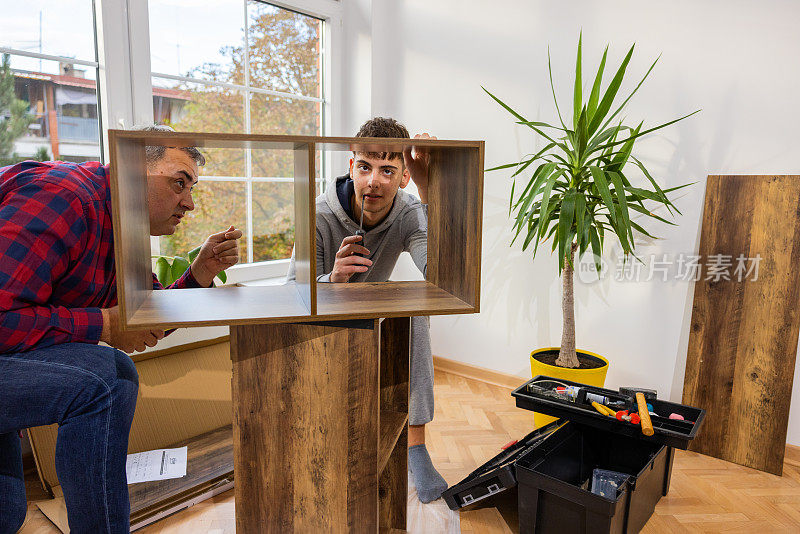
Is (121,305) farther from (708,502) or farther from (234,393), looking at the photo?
(708,502)

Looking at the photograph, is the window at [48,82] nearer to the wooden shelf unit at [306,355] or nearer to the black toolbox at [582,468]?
the wooden shelf unit at [306,355]

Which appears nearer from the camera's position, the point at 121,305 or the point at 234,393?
the point at 121,305

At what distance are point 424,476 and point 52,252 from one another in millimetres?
1408

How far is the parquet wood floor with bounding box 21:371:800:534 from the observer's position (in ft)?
5.97

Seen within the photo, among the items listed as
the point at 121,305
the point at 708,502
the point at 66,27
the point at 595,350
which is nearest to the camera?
the point at 121,305

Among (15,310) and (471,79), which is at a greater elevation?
(471,79)

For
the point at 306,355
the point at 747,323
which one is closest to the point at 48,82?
the point at 306,355

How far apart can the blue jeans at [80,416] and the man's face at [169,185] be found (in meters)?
0.44

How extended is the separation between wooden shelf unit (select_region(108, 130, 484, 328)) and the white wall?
58.7 inches

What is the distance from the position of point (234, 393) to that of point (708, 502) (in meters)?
1.79

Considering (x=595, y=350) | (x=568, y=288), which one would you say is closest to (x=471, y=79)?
(x=568, y=288)

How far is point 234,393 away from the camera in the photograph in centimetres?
124

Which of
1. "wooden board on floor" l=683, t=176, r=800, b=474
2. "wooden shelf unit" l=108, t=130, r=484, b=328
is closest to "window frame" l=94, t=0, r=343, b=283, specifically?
"wooden shelf unit" l=108, t=130, r=484, b=328

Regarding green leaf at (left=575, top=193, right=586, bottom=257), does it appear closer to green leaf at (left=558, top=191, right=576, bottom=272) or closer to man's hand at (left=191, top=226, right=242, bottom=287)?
green leaf at (left=558, top=191, right=576, bottom=272)
